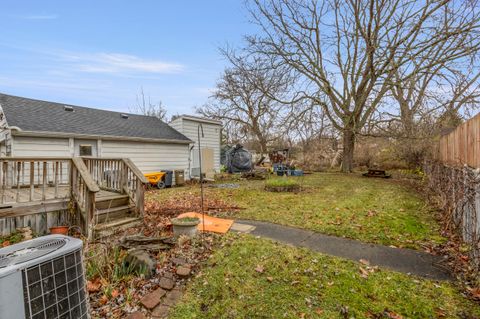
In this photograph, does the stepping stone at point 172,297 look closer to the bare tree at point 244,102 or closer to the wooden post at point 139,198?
the wooden post at point 139,198

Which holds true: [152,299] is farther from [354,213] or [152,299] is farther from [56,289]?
[354,213]

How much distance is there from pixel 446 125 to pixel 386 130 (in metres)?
3.06

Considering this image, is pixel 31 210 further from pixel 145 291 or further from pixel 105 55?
pixel 105 55

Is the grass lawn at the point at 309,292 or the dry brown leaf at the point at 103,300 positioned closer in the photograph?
the grass lawn at the point at 309,292

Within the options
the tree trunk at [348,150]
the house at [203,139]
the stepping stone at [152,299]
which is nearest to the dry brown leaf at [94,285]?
the stepping stone at [152,299]

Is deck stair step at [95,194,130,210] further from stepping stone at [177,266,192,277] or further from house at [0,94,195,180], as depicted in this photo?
house at [0,94,195,180]

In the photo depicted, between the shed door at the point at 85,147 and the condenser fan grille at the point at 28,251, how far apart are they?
29.8ft

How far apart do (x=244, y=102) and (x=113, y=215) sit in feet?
62.3

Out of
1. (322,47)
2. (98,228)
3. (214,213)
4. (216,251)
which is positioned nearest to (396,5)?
(322,47)

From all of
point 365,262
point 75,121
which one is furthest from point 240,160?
point 365,262

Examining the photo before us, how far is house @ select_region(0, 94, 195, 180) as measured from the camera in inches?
329

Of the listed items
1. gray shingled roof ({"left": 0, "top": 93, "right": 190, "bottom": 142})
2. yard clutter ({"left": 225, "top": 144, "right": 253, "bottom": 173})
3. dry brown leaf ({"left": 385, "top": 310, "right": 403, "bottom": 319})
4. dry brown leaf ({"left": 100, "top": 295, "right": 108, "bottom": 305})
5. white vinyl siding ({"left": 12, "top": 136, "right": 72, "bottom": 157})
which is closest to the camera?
dry brown leaf ({"left": 385, "top": 310, "right": 403, "bottom": 319})

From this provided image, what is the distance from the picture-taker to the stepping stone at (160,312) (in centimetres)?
261

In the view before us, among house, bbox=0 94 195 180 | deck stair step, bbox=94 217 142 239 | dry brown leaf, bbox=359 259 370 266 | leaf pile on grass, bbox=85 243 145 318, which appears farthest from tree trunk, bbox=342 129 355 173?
leaf pile on grass, bbox=85 243 145 318
